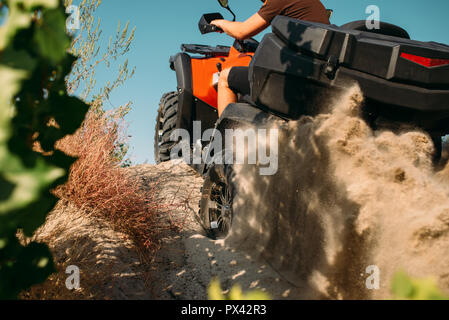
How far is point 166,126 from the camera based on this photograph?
4.33 m

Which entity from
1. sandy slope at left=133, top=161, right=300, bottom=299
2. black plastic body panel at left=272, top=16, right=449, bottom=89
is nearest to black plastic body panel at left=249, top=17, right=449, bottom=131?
black plastic body panel at left=272, top=16, right=449, bottom=89

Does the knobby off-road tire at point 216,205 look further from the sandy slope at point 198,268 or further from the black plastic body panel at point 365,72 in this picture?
the black plastic body panel at point 365,72

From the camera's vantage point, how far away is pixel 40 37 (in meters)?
0.71

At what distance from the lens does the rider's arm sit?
2697 mm

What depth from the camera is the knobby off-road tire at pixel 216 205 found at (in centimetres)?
252

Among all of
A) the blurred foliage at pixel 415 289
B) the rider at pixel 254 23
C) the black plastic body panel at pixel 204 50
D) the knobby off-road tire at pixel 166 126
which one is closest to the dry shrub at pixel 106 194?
the rider at pixel 254 23

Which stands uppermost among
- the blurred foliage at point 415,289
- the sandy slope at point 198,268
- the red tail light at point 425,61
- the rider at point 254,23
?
the rider at point 254,23

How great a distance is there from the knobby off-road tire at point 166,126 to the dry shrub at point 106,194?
130 centimetres

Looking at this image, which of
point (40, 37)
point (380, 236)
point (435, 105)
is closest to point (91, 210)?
point (380, 236)

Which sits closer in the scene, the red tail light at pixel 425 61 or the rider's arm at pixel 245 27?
the red tail light at pixel 425 61

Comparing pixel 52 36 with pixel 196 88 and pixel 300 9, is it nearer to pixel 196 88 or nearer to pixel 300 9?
pixel 300 9

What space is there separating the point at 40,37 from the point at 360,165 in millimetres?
1492
